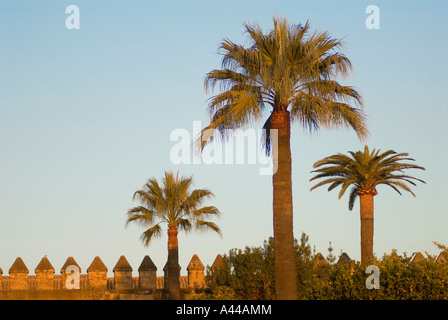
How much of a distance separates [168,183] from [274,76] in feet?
64.0

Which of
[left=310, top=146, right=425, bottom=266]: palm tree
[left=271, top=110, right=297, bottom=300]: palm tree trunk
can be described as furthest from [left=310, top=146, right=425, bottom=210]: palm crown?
[left=271, top=110, right=297, bottom=300]: palm tree trunk

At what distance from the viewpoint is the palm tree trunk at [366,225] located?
36625 millimetres

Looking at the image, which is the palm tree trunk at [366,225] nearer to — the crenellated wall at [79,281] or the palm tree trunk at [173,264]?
the crenellated wall at [79,281]

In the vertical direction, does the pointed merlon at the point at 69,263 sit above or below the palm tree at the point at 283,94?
below

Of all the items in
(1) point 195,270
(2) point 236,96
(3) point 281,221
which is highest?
(2) point 236,96

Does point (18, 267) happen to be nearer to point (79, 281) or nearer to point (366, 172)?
point (79, 281)

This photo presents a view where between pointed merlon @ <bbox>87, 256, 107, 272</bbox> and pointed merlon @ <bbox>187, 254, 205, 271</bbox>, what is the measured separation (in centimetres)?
553

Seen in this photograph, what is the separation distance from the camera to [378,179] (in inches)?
1523

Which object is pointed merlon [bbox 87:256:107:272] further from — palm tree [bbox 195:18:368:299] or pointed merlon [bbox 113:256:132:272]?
palm tree [bbox 195:18:368:299]

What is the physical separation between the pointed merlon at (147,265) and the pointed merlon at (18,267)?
6.92 m

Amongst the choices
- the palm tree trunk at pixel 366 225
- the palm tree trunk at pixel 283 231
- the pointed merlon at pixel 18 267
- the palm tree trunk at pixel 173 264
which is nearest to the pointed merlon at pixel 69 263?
the pointed merlon at pixel 18 267
